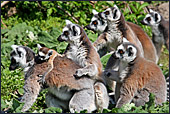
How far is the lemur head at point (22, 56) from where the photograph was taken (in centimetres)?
602

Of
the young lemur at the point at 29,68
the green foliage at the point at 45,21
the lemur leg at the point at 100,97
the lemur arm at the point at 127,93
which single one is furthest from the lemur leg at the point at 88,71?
the green foliage at the point at 45,21

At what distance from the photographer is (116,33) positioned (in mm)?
8109

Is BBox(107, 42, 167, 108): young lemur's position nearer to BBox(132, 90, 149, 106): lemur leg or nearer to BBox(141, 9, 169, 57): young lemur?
BBox(132, 90, 149, 106): lemur leg

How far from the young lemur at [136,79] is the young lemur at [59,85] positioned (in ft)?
1.42

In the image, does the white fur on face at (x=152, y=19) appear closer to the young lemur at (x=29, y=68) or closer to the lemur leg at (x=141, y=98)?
the lemur leg at (x=141, y=98)

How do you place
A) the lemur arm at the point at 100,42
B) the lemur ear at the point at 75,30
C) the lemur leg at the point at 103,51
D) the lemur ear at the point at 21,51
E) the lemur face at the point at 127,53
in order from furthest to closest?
the lemur leg at the point at 103,51 < the lemur arm at the point at 100,42 < the lemur ear at the point at 75,30 < the lemur face at the point at 127,53 < the lemur ear at the point at 21,51

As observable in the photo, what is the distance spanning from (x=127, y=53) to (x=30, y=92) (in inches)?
72.5

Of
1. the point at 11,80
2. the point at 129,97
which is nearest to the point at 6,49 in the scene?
the point at 11,80

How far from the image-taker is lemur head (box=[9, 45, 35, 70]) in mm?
6016

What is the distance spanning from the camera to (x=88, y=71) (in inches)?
238

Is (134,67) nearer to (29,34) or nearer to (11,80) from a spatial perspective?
(11,80)

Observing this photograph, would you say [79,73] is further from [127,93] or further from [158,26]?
[158,26]

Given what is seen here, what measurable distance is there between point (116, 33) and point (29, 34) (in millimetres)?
2401

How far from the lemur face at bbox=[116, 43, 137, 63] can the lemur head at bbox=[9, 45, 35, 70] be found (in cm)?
155
